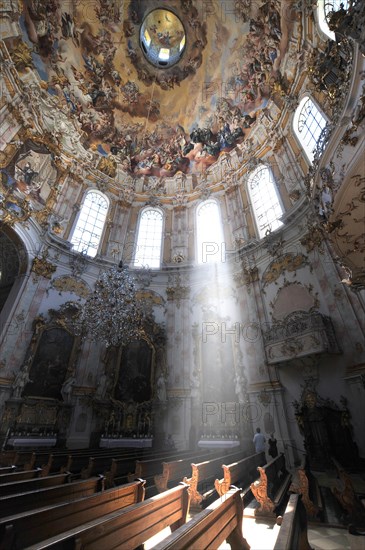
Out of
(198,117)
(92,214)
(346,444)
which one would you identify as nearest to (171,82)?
(198,117)

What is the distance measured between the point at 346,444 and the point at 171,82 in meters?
20.7

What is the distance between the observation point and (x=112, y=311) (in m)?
8.48

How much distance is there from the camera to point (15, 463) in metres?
4.73

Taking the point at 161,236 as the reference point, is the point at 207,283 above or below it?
below

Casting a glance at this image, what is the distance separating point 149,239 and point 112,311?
708cm

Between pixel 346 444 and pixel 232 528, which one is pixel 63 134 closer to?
pixel 232 528

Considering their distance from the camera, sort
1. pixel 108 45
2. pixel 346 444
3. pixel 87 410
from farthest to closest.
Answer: pixel 108 45 → pixel 87 410 → pixel 346 444

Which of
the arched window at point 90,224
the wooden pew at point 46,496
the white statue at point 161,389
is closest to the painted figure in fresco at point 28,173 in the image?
the arched window at point 90,224

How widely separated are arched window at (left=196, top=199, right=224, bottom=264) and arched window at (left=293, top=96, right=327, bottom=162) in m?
5.21

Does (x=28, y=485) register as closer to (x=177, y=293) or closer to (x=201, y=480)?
(x=201, y=480)

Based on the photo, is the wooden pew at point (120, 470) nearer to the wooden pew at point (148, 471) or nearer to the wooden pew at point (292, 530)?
the wooden pew at point (148, 471)

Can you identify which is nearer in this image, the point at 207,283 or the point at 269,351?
the point at 269,351

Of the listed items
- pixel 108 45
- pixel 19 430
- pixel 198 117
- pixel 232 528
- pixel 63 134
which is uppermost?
pixel 108 45

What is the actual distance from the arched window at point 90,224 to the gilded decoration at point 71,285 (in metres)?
1.45
